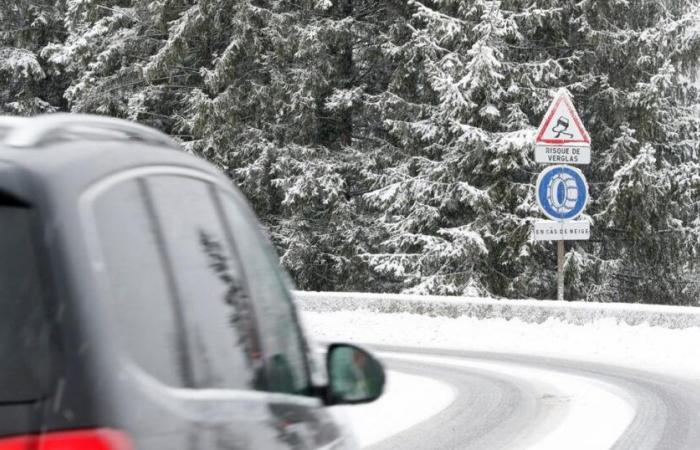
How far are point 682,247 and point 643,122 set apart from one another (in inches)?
138

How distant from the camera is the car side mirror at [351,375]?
3.30m

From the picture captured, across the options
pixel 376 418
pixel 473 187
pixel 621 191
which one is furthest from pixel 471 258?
pixel 376 418

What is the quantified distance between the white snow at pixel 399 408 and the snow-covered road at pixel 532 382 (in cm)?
2

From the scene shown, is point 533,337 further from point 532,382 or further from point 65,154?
point 65,154

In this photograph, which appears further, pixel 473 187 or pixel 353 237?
pixel 353 237

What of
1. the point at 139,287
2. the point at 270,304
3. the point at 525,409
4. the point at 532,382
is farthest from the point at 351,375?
the point at 532,382

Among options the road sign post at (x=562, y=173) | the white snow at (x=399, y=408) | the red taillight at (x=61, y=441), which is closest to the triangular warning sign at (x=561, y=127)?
the road sign post at (x=562, y=173)

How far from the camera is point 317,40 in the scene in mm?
30188

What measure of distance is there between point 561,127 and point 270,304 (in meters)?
14.3

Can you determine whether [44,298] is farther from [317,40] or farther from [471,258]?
[317,40]

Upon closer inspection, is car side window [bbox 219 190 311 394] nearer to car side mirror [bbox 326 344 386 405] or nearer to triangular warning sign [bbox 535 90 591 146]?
car side mirror [bbox 326 344 386 405]

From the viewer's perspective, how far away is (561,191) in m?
17.1

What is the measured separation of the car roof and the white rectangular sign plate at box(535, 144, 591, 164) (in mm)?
14523

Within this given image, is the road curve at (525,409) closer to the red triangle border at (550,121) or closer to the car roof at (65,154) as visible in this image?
the red triangle border at (550,121)
